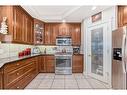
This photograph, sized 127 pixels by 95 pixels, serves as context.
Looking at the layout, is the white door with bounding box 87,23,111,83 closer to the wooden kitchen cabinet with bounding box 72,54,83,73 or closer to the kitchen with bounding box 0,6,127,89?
the kitchen with bounding box 0,6,127,89

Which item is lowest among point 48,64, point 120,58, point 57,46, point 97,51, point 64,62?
point 48,64

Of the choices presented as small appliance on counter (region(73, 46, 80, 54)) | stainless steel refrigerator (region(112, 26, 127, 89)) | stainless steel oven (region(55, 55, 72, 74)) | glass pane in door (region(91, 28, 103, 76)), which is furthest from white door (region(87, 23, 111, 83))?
small appliance on counter (region(73, 46, 80, 54))

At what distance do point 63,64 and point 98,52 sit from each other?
198 cm

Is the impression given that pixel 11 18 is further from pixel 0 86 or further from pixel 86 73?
pixel 86 73

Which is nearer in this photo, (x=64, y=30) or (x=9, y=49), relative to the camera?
(x=9, y=49)

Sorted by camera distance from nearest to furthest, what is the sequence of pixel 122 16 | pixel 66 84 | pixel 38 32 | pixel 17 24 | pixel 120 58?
pixel 120 58 → pixel 122 16 → pixel 17 24 → pixel 66 84 → pixel 38 32

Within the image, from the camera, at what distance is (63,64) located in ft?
23.5

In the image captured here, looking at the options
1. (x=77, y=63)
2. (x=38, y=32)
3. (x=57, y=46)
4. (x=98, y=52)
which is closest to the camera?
(x=98, y=52)

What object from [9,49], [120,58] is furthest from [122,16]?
[9,49]

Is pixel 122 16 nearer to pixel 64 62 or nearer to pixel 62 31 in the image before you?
pixel 64 62

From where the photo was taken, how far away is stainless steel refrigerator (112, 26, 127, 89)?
3209mm

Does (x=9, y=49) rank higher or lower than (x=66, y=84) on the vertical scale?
higher

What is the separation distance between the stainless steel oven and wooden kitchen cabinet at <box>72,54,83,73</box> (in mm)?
216
